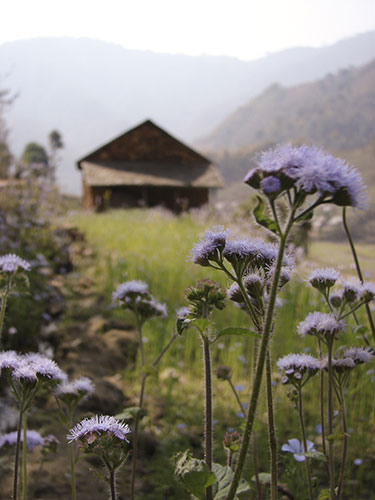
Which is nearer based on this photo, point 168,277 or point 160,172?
point 168,277

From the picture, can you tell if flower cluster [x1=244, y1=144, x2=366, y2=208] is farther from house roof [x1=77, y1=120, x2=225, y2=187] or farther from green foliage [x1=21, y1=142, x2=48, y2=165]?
green foliage [x1=21, y1=142, x2=48, y2=165]

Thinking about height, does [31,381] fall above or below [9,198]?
below

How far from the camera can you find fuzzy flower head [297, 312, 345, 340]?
148 centimetres

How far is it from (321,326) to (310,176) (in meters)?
0.68

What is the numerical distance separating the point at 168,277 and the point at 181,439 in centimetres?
301

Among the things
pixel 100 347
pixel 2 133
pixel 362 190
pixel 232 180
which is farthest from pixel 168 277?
pixel 232 180

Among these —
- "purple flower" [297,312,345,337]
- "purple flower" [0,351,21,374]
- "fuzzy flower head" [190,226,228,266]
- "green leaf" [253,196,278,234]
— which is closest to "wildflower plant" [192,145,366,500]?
"green leaf" [253,196,278,234]

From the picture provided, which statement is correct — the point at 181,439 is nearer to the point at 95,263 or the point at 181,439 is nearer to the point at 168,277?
the point at 168,277

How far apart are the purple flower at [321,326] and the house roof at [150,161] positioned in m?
18.2

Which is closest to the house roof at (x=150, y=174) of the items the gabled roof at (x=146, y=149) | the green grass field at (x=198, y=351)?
the gabled roof at (x=146, y=149)

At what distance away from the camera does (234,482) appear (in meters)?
1.06

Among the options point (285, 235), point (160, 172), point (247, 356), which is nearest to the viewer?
point (285, 235)

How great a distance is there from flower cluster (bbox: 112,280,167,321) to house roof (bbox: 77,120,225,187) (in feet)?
57.7

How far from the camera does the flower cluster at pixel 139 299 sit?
212 cm
